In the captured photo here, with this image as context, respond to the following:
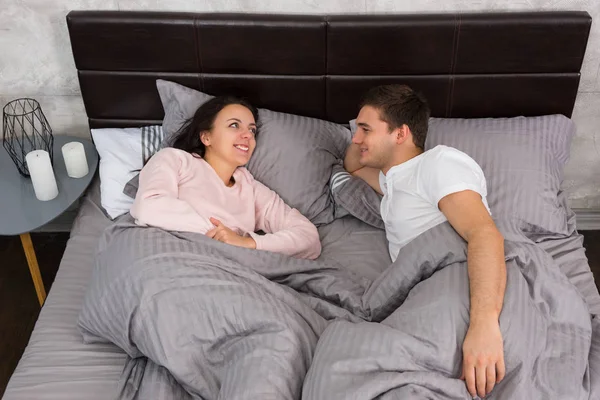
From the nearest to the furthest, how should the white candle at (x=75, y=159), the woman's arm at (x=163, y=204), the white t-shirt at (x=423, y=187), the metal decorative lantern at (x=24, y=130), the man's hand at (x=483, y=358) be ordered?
the man's hand at (x=483, y=358)
the white t-shirt at (x=423, y=187)
the woman's arm at (x=163, y=204)
the white candle at (x=75, y=159)
the metal decorative lantern at (x=24, y=130)

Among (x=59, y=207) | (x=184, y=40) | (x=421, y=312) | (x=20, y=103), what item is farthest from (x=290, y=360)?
(x=20, y=103)

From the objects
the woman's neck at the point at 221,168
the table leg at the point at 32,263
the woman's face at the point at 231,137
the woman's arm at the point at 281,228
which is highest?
the woman's face at the point at 231,137

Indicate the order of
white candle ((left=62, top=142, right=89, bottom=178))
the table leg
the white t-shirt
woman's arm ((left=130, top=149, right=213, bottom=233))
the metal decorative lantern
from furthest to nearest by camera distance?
the metal decorative lantern < white candle ((left=62, top=142, right=89, bottom=178)) < the table leg < woman's arm ((left=130, top=149, right=213, bottom=233)) < the white t-shirt

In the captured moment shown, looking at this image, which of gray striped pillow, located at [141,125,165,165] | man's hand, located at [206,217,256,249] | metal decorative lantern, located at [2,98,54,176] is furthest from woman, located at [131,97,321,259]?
metal decorative lantern, located at [2,98,54,176]

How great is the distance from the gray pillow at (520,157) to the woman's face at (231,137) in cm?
36

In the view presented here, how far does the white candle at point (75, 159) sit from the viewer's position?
7.31 feet

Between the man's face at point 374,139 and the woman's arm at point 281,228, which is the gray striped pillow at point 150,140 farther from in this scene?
the man's face at point 374,139

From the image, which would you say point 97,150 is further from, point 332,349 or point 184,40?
point 332,349

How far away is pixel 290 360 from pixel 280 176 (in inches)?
33.0

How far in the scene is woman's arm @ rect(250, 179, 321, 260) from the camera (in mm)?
1902

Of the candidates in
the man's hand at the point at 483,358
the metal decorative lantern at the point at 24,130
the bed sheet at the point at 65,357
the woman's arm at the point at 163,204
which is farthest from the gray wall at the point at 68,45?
the man's hand at the point at 483,358

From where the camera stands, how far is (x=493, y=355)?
1.36m

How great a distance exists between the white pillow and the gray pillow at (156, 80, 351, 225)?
10 centimetres

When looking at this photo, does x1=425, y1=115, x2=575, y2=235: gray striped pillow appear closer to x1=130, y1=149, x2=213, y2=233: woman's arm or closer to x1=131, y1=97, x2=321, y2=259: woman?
x1=131, y1=97, x2=321, y2=259: woman
